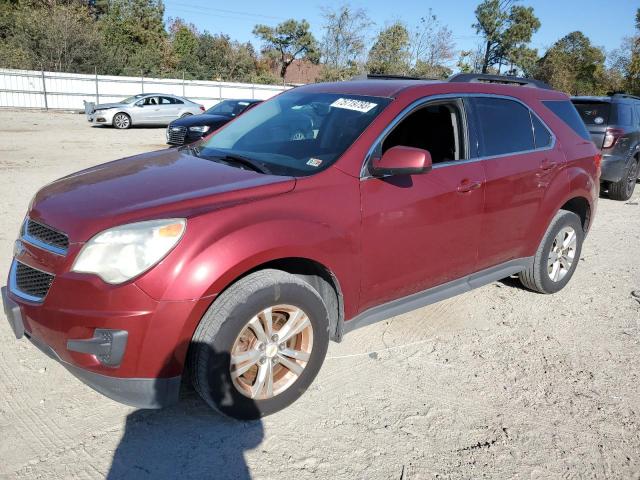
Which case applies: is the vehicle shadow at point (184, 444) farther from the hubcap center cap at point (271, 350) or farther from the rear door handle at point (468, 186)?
the rear door handle at point (468, 186)

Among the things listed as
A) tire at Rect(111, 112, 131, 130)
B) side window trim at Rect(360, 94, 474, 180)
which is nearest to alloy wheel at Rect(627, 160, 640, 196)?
side window trim at Rect(360, 94, 474, 180)

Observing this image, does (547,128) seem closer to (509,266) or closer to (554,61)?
(509,266)

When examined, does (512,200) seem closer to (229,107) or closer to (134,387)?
(134,387)

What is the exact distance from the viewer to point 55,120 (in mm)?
23516

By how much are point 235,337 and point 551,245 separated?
10.5 ft

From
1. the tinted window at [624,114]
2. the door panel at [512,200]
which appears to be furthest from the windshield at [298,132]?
the tinted window at [624,114]

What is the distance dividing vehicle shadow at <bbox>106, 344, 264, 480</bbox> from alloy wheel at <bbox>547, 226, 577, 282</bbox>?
323cm

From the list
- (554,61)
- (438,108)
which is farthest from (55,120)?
(554,61)

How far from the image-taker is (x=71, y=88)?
1166 inches

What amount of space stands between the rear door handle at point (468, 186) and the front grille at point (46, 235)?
2.45 metres

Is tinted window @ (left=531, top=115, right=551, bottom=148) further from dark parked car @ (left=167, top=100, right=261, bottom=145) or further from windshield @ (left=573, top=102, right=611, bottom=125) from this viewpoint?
dark parked car @ (left=167, top=100, right=261, bottom=145)

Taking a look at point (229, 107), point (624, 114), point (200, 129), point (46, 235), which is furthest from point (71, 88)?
point (46, 235)

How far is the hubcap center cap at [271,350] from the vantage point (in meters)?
2.86

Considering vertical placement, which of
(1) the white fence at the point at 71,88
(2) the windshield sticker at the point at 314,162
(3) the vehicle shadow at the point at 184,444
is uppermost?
(1) the white fence at the point at 71,88
